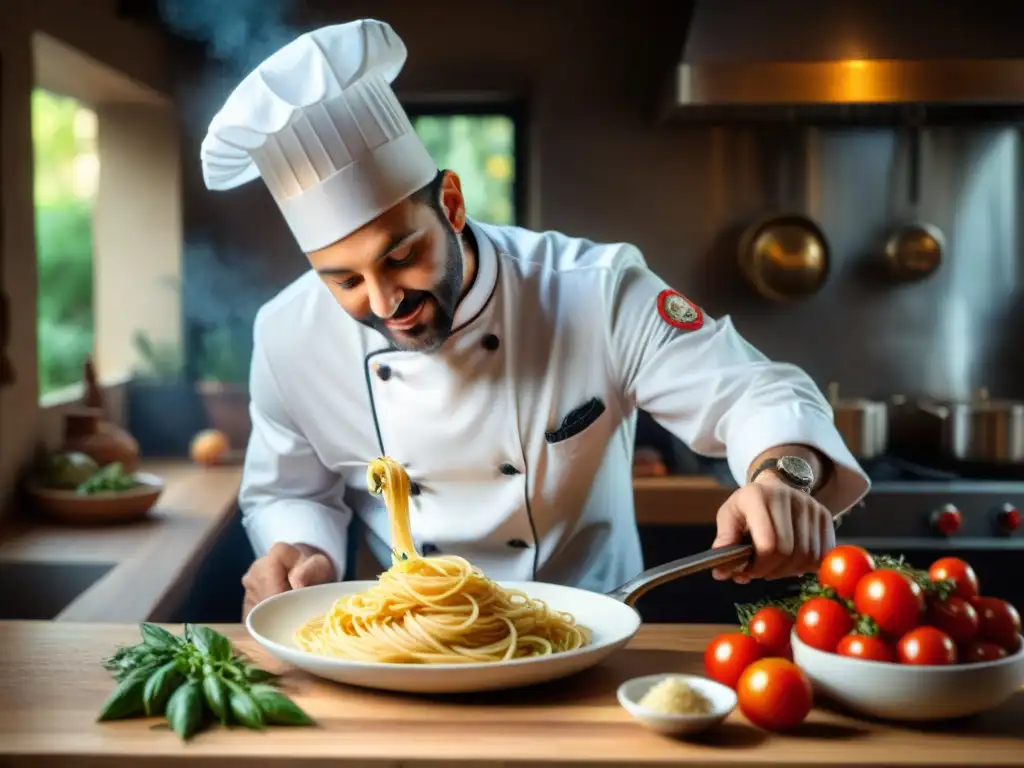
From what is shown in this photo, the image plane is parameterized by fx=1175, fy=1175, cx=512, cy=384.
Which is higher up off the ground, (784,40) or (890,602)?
(784,40)

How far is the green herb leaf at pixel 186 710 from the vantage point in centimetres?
103

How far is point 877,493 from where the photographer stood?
2.94 m

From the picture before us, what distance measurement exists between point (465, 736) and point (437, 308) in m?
0.77

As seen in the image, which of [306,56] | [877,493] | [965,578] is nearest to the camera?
[965,578]

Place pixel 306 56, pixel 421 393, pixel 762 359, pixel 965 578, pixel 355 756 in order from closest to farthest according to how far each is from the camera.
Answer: pixel 355 756
pixel 965 578
pixel 306 56
pixel 762 359
pixel 421 393

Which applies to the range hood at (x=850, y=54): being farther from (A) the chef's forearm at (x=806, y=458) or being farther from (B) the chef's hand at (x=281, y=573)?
(B) the chef's hand at (x=281, y=573)

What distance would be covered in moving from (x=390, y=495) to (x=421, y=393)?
1.31 ft

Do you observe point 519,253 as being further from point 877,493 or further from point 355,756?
point 877,493

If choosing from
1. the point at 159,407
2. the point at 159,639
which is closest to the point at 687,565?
the point at 159,639

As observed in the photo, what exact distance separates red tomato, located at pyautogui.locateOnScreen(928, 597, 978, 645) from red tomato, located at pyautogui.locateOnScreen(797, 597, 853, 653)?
0.25ft

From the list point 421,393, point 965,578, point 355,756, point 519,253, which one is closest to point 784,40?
point 519,253

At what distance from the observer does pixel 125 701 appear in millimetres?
1087

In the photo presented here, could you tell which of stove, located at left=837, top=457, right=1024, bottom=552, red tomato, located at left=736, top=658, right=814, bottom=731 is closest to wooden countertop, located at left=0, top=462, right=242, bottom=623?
red tomato, located at left=736, top=658, right=814, bottom=731

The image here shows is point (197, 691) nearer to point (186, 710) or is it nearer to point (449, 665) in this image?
point (186, 710)
